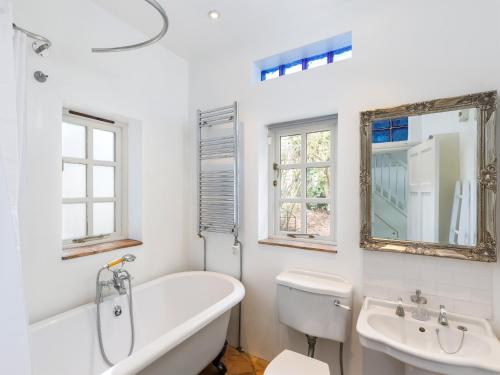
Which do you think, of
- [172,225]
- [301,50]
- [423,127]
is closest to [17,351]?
[172,225]

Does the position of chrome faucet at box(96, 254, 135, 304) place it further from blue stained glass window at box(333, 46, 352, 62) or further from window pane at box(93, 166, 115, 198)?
blue stained glass window at box(333, 46, 352, 62)

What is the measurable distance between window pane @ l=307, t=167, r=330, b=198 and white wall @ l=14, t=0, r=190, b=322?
1.23 m

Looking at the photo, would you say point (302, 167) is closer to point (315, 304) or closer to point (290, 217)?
point (290, 217)

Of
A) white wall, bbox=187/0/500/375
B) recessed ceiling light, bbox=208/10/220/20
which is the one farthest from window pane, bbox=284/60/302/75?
recessed ceiling light, bbox=208/10/220/20

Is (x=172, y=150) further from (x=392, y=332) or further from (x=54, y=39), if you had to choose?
(x=392, y=332)

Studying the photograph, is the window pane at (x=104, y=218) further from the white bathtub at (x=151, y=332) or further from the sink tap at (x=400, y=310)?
the sink tap at (x=400, y=310)

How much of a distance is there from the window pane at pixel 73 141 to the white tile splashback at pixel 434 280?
2193mm

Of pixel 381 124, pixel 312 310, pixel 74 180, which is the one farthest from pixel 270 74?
pixel 312 310

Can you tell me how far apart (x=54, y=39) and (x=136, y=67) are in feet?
1.88

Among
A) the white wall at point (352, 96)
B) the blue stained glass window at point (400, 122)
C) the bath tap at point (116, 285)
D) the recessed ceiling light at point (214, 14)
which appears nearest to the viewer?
the white wall at point (352, 96)

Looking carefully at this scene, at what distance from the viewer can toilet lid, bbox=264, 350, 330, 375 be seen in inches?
55.1

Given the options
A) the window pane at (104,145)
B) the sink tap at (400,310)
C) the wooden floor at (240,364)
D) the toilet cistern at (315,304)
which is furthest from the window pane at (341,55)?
the wooden floor at (240,364)

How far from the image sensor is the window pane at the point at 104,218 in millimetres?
2052

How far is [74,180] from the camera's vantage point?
1.91m
